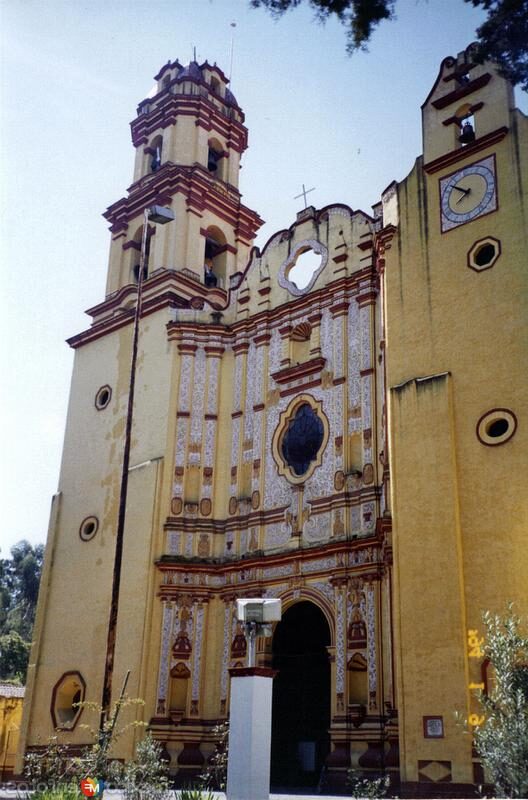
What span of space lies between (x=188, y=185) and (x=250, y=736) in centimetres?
1934

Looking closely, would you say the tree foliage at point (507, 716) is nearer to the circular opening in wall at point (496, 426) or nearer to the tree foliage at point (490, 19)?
the circular opening in wall at point (496, 426)

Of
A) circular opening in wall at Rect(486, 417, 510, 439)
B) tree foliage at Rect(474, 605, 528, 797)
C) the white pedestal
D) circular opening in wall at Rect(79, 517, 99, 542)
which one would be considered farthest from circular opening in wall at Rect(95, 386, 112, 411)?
the white pedestal

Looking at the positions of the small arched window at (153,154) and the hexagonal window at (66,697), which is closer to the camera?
the hexagonal window at (66,697)

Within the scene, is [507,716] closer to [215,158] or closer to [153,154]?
[215,158]

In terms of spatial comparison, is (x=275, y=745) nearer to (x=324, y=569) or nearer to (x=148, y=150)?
(x=324, y=569)

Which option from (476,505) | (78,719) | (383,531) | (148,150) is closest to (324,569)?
(383,531)

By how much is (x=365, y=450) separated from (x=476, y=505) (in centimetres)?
475

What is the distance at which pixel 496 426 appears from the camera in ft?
50.2

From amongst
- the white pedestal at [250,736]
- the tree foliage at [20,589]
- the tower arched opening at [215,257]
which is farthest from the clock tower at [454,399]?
the tree foliage at [20,589]

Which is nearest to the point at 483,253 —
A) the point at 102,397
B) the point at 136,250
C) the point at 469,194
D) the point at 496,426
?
the point at 469,194

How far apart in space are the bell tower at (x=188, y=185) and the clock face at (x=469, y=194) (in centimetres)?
948

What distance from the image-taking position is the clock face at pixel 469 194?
56.4 ft

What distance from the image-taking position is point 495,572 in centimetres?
1430

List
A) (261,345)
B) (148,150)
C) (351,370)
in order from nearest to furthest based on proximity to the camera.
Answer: (351,370), (261,345), (148,150)
